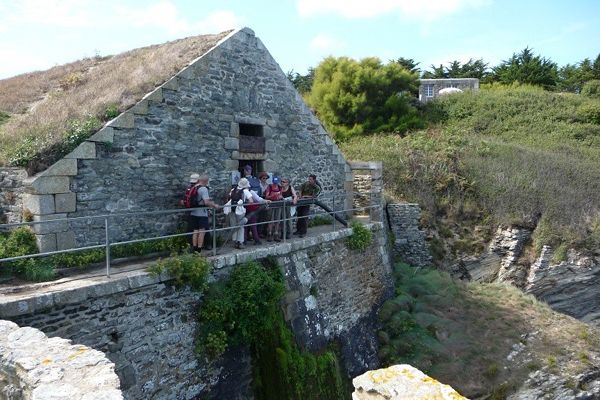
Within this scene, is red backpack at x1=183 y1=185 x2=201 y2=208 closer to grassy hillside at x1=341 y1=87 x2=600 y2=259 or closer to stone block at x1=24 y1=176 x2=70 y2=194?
stone block at x1=24 y1=176 x2=70 y2=194

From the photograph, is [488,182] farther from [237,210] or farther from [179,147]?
[179,147]

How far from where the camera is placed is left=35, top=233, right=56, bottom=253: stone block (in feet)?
Result: 23.6

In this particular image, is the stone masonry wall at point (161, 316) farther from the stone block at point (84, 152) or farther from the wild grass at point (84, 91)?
the wild grass at point (84, 91)

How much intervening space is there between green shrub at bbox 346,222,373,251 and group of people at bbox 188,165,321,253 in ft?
4.39

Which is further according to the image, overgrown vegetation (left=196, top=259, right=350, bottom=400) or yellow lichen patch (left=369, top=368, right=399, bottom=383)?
overgrown vegetation (left=196, top=259, right=350, bottom=400)

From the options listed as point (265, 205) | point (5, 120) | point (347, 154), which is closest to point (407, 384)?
point (265, 205)

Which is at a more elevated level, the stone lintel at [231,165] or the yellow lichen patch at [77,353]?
the stone lintel at [231,165]

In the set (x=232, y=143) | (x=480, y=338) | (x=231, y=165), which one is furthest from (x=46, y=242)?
(x=480, y=338)

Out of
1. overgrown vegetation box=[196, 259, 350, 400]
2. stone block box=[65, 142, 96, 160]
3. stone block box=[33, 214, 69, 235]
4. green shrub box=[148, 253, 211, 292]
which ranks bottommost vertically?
overgrown vegetation box=[196, 259, 350, 400]

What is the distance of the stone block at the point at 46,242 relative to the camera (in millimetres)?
7203

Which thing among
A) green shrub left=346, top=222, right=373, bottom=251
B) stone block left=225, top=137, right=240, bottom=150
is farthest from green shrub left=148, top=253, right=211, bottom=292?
green shrub left=346, top=222, right=373, bottom=251

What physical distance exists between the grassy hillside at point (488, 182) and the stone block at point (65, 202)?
470 inches

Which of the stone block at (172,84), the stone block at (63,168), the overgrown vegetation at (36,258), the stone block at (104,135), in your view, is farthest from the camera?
the stone block at (172,84)

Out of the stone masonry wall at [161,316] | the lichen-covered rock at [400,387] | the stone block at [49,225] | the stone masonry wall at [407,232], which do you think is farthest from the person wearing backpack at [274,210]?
the stone masonry wall at [407,232]
